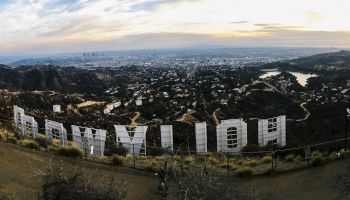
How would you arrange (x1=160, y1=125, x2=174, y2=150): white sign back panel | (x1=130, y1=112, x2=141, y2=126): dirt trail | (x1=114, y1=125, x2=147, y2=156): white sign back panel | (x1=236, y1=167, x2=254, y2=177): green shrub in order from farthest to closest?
(x1=130, y1=112, x2=141, y2=126): dirt trail → (x1=114, y1=125, x2=147, y2=156): white sign back panel → (x1=160, y1=125, x2=174, y2=150): white sign back panel → (x1=236, y1=167, x2=254, y2=177): green shrub

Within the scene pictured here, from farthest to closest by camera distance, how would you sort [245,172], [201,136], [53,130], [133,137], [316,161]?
[53,130] < [133,137] < [201,136] < [316,161] < [245,172]

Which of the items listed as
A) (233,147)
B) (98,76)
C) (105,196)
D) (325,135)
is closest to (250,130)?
(325,135)

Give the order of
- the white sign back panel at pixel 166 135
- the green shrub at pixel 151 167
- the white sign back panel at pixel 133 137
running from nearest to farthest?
the green shrub at pixel 151 167 → the white sign back panel at pixel 166 135 → the white sign back panel at pixel 133 137

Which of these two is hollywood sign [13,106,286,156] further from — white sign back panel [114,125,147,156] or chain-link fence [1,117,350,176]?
chain-link fence [1,117,350,176]

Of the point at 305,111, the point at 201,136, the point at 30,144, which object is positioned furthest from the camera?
the point at 305,111

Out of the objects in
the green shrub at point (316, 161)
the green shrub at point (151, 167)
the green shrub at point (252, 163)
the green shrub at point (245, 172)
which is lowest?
the green shrub at point (252, 163)

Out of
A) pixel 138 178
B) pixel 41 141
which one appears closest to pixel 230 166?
pixel 138 178

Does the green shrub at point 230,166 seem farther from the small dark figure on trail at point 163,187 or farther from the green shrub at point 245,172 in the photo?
the small dark figure on trail at point 163,187

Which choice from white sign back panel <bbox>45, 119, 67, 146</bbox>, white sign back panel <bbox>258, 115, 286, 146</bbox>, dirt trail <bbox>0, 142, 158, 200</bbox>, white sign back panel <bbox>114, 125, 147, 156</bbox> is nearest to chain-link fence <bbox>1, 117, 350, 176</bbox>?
white sign back panel <bbox>114, 125, 147, 156</bbox>

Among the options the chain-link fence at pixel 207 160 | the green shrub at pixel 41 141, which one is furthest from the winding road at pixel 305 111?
the green shrub at pixel 41 141

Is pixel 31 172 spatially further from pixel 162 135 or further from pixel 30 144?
pixel 162 135
